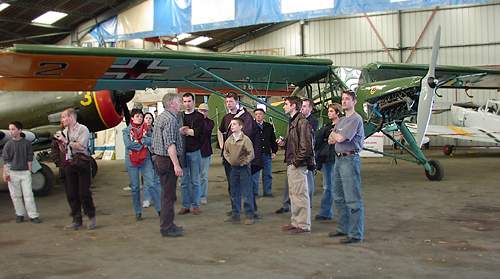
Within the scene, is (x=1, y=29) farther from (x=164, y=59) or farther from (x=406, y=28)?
(x=406, y=28)

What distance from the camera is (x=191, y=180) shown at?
687 cm

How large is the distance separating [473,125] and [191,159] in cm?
1491

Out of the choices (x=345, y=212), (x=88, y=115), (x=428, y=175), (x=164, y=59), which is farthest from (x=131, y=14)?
(x=345, y=212)

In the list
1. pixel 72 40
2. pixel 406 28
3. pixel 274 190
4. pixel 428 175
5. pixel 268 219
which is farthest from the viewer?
pixel 406 28

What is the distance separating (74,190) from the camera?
5.89 metres

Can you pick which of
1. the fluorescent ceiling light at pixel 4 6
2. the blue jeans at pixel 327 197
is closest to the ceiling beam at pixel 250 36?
the fluorescent ceiling light at pixel 4 6

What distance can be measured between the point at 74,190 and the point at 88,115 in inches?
194

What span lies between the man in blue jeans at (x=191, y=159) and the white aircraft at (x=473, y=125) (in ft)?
38.2

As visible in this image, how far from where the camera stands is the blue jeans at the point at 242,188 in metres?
6.06

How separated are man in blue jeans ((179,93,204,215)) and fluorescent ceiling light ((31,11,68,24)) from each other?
15.4 metres

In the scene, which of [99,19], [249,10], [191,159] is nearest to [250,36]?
[99,19]

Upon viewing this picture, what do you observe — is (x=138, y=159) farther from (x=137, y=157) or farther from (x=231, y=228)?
(x=231, y=228)

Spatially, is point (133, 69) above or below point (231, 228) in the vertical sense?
above

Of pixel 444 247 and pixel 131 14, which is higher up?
pixel 131 14
